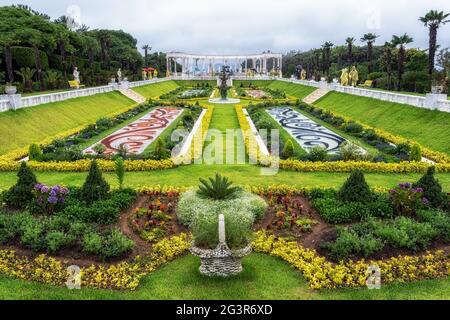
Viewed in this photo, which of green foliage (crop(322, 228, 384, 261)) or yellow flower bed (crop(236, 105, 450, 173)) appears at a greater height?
yellow flower bed (crop(236, 105, 450, 173))

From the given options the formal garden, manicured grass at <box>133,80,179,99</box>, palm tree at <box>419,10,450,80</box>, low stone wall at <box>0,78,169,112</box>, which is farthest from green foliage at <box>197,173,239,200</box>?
manicured grass at <box>133,80,179,99</box>

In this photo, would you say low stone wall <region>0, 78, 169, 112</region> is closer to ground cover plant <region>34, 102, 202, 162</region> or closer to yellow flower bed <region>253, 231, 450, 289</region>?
ground cover plant <region>34, 102, 202, 162</region>

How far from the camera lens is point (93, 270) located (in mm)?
8656

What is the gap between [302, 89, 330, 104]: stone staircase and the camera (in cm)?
4529

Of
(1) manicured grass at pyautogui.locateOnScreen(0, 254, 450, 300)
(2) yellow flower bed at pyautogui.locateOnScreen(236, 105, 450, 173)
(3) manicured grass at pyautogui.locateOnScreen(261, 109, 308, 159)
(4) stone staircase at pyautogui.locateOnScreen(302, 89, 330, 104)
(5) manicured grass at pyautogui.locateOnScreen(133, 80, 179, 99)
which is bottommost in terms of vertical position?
(1) manicured grass at pyautogui.locateOnScreen(0, 254, 450, 300)

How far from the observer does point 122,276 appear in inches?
332

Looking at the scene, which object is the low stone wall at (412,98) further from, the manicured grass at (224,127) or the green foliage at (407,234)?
the green foliage at (407,234)

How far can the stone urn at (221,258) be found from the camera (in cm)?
802

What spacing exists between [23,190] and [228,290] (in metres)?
7.25

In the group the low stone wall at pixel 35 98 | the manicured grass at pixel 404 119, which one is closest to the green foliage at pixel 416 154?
the manicured grass at pixel 404 119

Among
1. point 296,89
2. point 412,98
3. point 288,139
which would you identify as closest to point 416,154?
point 288,139

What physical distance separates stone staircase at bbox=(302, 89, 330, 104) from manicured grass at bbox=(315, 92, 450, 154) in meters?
9.15

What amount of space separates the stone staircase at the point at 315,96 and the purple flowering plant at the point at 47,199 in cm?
3667
